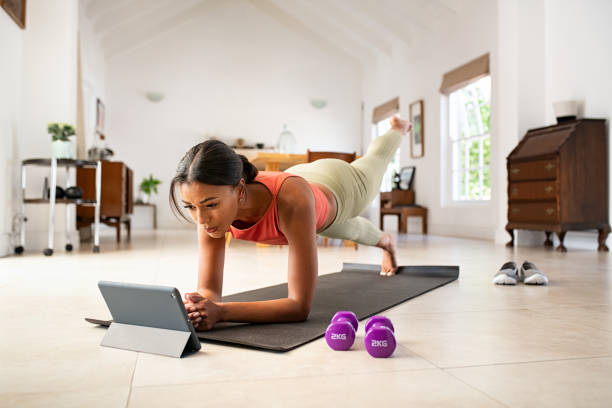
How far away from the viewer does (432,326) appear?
1.58m

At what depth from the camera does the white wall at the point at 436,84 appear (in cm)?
623

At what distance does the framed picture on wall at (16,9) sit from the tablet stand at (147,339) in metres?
3.54

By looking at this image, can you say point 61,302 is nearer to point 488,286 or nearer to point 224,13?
point 488,286

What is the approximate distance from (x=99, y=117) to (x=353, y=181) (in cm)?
704

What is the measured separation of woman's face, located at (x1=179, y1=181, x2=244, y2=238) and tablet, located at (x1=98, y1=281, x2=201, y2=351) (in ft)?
0.70

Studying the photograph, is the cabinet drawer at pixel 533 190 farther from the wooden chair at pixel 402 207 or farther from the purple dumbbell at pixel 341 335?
the purple dumbbell at pixel 341 335

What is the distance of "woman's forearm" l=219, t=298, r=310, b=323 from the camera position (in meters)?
1.46

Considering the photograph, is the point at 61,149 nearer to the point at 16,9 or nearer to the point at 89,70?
the point at 16,9

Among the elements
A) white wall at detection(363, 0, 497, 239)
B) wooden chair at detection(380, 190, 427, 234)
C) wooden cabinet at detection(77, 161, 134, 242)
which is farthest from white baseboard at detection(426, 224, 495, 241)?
wooden cabinet at detection(77, 161, 134, 242)

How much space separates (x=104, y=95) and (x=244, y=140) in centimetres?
260

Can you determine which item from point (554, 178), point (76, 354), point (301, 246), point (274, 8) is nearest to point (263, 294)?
point (301, 246)

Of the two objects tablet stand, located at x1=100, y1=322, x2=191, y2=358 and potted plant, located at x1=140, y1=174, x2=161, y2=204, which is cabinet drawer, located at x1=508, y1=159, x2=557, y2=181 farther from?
potted plant, located at x1=140, y1=174, x2=161, y2=204

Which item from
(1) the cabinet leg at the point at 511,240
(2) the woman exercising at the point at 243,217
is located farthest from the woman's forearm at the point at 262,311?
(1) the cabinet leg at the point at 511,240

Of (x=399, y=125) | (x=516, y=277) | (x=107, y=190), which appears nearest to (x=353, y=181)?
(x=399, y=125)
